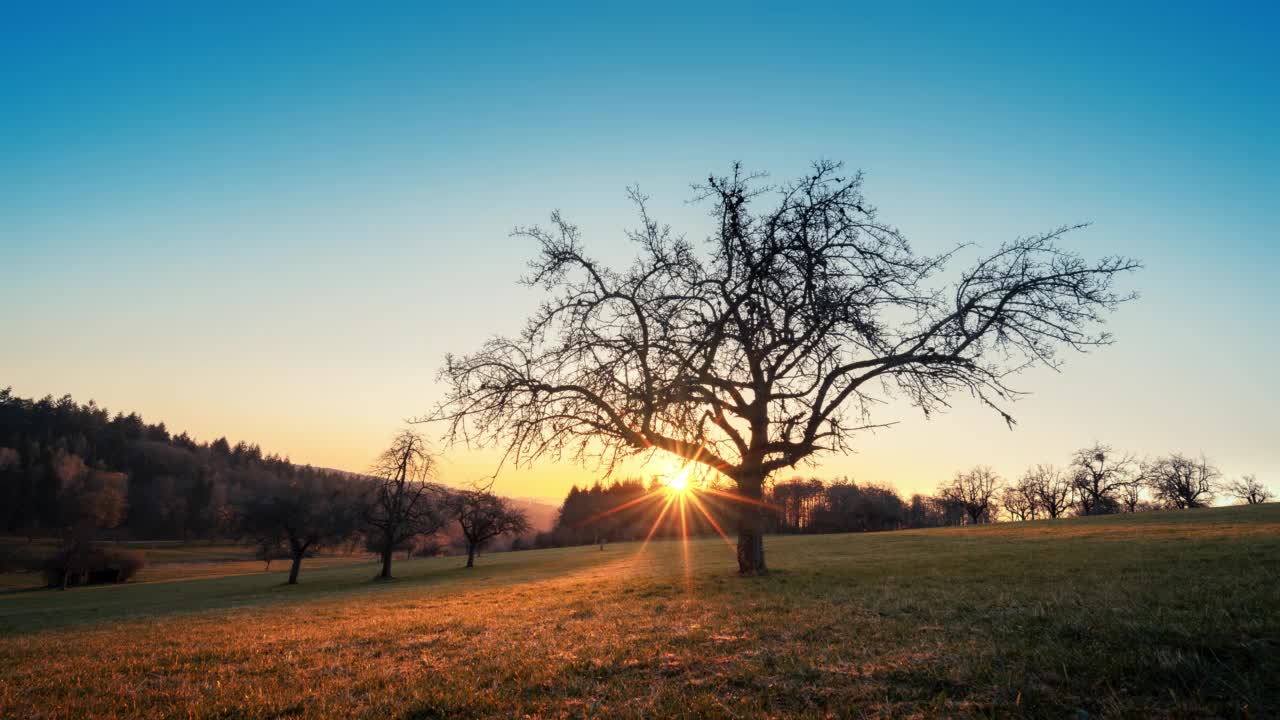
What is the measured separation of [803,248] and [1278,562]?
1181 centimetres

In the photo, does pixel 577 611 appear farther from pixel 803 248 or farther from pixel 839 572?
pixel 803 248

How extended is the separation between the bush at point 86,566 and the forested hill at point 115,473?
41576mm

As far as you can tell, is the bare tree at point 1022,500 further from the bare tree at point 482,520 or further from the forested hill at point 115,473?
the forested hill at point 115,473

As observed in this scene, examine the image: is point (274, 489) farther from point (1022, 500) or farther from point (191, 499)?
point (1022, 500)

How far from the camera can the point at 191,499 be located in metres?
132

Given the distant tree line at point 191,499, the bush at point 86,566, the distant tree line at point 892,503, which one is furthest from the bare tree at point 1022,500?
the bush at point 86,566

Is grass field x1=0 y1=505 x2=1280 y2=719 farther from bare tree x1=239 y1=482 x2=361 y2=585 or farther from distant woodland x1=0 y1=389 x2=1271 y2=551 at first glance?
distant woodland x1=0 y1=389 x2=1271 y2=551

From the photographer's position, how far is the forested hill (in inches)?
4237

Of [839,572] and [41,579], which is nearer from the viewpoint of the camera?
[839,572]

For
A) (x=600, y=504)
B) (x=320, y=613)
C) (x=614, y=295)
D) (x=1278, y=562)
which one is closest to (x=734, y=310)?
(x=614, y=295)

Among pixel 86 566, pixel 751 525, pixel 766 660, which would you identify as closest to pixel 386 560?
pixel 751 525

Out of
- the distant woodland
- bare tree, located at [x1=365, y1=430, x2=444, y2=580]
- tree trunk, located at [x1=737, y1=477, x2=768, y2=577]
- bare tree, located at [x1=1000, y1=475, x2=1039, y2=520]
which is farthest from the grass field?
bare tree, located at [x1=1000, y1=475, x2=1039, y2=520]

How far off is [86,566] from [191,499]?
8173 centimetres

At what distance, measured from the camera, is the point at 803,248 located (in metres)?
13.0
